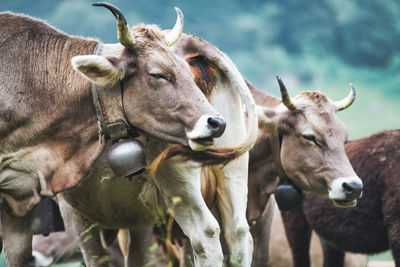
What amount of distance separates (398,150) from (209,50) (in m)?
2.64

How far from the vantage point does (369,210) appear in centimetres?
639

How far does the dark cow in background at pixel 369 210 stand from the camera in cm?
618

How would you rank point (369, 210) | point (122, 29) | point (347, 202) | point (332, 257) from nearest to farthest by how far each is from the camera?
point (122, 29), point (347, 202), point (369, 210), point (332, 257)

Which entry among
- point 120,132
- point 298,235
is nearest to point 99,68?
point 120,132

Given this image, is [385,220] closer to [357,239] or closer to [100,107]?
[357,239]

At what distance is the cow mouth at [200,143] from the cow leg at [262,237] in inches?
99.7

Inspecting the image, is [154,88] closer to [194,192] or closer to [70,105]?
[70,105]

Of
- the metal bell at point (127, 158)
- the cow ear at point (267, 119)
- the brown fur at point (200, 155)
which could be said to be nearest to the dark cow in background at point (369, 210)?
the cow ear at point (267, 119)

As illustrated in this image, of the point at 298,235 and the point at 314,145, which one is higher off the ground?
the point at 314,145

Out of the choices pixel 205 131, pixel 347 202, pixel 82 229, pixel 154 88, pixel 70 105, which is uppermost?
pixel 154 88

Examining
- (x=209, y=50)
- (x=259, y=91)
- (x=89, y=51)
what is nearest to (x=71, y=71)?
(x=89, y=51)

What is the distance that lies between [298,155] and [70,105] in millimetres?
2546

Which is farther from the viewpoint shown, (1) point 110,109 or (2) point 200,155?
(2) point 200,155

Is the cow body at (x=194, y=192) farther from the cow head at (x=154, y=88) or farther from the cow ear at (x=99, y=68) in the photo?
the cow ear at (x=99, y=68)
